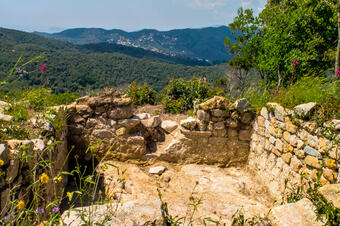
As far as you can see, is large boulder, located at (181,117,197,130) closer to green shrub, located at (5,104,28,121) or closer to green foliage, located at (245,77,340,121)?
green foliage, located at (245,77,340,121)

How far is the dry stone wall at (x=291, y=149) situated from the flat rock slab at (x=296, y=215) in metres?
0.91

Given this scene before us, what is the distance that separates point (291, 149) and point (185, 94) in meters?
3.42

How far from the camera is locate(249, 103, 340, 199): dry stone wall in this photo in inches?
114

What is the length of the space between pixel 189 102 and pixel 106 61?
59654 millimetres

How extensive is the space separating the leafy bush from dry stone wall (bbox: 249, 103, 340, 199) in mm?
1952

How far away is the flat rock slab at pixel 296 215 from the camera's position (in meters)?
1.77

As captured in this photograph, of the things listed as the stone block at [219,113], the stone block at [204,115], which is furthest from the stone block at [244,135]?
the stone block at [204,115]

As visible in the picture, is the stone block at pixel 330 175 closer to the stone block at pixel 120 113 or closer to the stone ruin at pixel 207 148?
the stone ruin at pixel 207 148

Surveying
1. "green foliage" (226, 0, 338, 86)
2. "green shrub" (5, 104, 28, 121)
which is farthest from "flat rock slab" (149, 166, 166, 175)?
"green foliage" (226, 0, 338, 86)

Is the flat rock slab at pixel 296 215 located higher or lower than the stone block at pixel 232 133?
higher

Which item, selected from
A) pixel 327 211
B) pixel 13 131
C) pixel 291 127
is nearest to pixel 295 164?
pixel 291 127

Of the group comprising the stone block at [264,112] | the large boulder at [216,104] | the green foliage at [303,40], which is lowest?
the stone block at [264,112]

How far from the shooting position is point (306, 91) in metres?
3.73

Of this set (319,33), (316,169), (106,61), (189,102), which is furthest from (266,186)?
(106,61)
